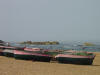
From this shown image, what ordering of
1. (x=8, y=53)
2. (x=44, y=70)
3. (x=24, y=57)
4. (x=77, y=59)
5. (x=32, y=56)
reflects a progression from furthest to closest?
(x=8, y=53) → (x=24, y=57) → (x=32, y=56) → (x=77, y=59) → (x=44, y=70)

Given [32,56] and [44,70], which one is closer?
[44,70]

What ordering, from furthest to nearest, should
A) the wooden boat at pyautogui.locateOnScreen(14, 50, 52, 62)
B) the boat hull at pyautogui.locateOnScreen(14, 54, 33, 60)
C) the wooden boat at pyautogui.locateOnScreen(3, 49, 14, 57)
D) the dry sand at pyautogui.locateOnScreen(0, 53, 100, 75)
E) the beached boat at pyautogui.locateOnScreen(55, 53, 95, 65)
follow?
the wooden boat at pyautogui.locateOnScreen(3, 49, 14, 57)
the boat hull at pyautogui.locateOnScreen(14, 54, 33, 60)
the wooden boat at pyautogui.locateOnScreen(14, 50, 52, 62)
the beached boat at pyautogui.locateOnScreen(55, 53, 95, 65)
the dry sand at pyautogui.locateOnScreen(0, 53, 100, 75)

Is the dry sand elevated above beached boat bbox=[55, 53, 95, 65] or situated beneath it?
situated beneath

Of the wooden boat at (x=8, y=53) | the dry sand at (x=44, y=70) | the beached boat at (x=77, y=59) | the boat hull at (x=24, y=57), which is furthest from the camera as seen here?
the wooden boat at (x=8, y=53)

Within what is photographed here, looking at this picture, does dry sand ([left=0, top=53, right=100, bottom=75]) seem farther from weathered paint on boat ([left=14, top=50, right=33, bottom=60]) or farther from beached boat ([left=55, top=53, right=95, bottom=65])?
weathered paint on boat ([left=14, top=50, right=33, bottom=60])

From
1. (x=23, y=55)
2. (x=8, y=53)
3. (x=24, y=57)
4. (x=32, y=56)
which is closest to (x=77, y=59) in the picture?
(x=32, y=56)

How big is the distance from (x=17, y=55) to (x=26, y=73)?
36.2 ft

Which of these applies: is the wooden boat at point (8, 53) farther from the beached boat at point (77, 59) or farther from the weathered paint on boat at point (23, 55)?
the beached boat at point (77, 59)

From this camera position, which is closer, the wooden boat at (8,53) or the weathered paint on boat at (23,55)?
the weathered paint on boat at (23,55)

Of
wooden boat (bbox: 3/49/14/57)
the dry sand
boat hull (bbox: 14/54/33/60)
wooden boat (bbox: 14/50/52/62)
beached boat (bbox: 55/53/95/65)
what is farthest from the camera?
wooden boat (bbox: 3/49/14/57)

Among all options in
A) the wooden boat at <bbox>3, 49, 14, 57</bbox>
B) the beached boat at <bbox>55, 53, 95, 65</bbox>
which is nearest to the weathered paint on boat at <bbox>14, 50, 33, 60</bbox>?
the wooden boat at <bbox>3, 49, 14, 57</bbox>

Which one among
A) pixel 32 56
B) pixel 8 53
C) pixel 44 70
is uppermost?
pixel 8 53

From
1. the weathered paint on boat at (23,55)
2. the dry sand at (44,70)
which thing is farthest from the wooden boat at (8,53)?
the dry sand at (44,70)

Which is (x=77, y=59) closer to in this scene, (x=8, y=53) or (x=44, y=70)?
(x=44, y=70)
